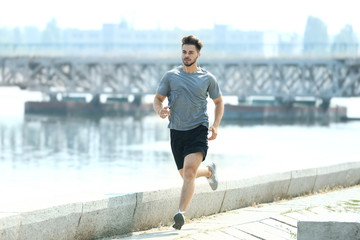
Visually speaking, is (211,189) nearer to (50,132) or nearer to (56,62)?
(50,132)

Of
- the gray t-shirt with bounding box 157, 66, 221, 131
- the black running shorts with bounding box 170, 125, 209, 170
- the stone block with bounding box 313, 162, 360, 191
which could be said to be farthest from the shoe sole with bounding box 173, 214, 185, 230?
the stone block with bounding box 313, 162, 360, 191

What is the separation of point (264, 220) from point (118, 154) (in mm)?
51785

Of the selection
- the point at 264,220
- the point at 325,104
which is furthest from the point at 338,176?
the point at 325,104

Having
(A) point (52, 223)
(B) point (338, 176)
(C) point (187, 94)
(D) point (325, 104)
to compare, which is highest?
(C) point (187, 94)

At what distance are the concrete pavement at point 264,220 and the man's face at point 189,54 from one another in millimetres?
1757

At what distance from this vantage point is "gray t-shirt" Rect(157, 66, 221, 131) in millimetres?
8438

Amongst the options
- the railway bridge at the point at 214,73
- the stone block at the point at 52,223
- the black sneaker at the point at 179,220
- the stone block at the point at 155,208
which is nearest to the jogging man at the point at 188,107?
the black sneaker at the point at 179,220

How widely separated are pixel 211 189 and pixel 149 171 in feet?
120

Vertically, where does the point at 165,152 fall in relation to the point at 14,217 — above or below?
below

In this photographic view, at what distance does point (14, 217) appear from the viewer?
6.81m

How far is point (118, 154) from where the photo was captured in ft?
197

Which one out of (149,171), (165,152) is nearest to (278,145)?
(165,152)

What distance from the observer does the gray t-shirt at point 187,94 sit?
844cm

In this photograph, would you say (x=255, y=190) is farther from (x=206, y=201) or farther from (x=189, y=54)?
(x=189, y=54)
